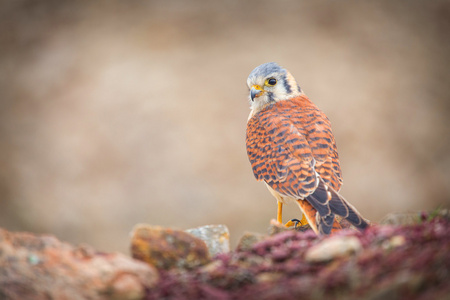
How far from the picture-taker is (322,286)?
1829 millimetres

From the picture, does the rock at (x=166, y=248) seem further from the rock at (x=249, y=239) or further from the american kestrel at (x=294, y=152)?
the american kestrel at (x=294, y=152)

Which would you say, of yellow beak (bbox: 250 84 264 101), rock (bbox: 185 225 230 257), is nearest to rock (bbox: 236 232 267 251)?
rock (bbox: 185 225 230 257)

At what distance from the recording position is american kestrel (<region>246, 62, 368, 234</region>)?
11.2 feet

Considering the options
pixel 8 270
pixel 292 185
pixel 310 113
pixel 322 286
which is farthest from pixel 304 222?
pixel 8 270

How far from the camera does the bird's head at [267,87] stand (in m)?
4.93

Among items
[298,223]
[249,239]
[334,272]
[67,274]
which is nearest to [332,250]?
[334,272]

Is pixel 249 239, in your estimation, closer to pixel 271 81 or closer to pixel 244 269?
pixel 244 269

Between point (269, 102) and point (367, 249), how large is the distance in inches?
114

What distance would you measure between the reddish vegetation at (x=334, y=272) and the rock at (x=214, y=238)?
1.38ft

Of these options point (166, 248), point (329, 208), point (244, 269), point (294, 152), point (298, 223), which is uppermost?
point (294, 152)

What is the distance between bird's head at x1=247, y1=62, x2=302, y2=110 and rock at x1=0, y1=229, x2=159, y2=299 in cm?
295

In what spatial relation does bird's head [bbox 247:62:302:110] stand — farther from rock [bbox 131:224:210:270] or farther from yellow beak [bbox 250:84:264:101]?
rock [bbox 131:224:210:270]

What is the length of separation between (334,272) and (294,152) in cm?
214

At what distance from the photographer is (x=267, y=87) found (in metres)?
4.95
